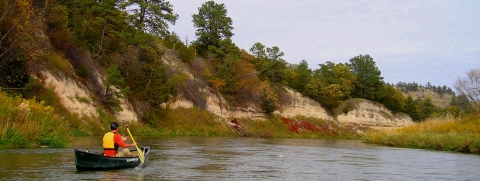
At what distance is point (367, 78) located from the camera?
92.8 metres

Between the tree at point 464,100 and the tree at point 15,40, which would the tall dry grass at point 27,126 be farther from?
the tree at point 464,100

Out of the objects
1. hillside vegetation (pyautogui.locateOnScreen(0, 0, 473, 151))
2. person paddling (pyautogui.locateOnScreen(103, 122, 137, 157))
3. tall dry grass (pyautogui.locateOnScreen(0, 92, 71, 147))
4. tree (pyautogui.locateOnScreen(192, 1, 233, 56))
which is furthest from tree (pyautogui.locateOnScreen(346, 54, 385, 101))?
person paddling (pyautogui.locateOnScreen(103, 122, 137, 157))

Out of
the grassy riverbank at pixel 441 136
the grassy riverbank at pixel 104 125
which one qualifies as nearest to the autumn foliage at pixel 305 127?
the grassy riverbank at pixel 104 125

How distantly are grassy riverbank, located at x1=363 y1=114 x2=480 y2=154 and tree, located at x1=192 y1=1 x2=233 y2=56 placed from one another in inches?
1402

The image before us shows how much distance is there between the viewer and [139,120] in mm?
49344

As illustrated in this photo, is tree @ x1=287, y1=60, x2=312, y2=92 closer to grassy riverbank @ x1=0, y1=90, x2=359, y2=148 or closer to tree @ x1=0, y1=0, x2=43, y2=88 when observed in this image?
grassy riverbank @ x1=0, y1=90, x2=359, y2=148

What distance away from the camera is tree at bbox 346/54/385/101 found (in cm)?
9069

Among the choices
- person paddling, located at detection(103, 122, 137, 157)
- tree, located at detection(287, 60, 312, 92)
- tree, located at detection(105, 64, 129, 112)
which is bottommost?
person paddling, located at detection(103, 122, 137, 157)

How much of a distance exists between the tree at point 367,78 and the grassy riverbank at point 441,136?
50612 mm

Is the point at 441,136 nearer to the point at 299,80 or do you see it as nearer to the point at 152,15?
the point at 152,15

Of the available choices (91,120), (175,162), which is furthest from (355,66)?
(175,162)

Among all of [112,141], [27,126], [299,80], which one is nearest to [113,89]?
[27,126]

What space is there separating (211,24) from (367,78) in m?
34.5

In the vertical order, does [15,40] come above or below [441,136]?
above
